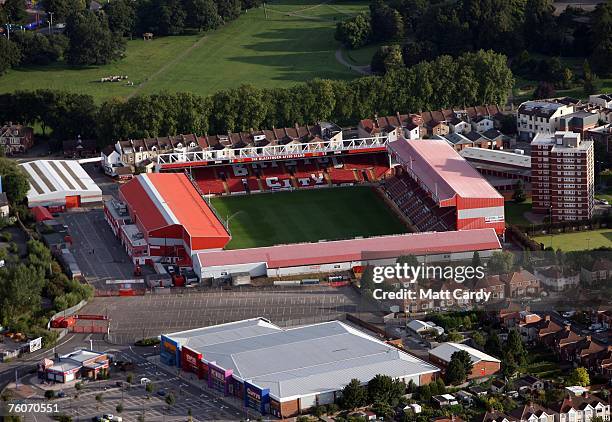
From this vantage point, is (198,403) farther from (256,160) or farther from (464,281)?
(256,160)

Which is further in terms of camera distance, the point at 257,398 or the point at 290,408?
the point at 257,398

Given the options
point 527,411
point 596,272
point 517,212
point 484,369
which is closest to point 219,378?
point 484,369

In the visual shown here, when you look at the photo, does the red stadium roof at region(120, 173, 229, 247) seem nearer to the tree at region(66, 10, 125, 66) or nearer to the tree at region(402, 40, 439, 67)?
the tree at region(402, 40, 439, 67)

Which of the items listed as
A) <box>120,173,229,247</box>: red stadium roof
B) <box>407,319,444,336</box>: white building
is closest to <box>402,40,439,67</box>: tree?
<box>120,173,229,247</box>: red stadium roof

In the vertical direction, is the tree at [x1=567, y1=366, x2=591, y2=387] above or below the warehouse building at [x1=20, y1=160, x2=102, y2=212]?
below

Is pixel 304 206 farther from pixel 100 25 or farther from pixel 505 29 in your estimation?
pixel 100 25

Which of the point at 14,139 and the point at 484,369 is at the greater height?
the point at 14,139
